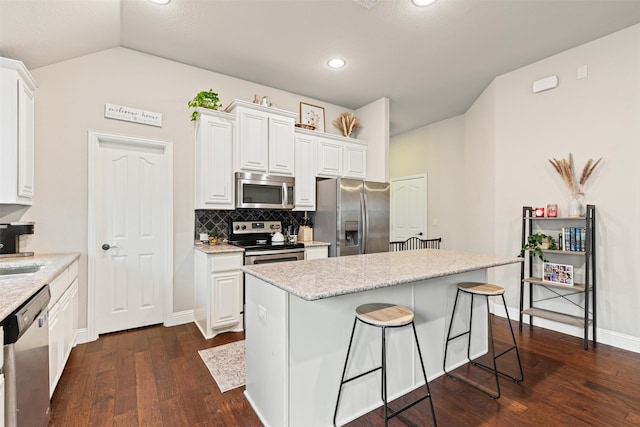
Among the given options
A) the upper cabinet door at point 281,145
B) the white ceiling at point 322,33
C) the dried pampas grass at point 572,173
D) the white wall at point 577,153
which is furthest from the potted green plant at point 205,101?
the dried pampas grass at point 572,173

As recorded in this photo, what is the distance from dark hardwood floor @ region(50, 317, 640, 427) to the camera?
74.9 inches

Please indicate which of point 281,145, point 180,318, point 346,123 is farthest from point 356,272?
point 346,123

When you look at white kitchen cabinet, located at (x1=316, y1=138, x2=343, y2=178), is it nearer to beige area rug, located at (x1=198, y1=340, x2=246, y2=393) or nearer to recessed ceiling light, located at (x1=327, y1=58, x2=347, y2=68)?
recessed ceiling light, located at (x1=327, y1=58, x2=347, y2=68)

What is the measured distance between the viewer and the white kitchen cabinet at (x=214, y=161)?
3.41 metres

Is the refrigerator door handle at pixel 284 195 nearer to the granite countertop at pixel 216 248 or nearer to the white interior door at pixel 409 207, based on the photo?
the granite countertop at pixel 216 248

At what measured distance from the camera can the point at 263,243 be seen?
3.71 metres

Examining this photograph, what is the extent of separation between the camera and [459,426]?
1847 mm

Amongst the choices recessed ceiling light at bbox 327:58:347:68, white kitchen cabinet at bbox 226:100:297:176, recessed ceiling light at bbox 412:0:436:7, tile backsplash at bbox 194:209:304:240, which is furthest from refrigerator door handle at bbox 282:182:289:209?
recessed ceiling light at bbox 412:0:436:7

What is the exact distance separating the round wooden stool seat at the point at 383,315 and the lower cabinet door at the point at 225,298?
5.88ft

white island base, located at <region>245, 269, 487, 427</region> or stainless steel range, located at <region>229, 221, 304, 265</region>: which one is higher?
stainless steel range, located at <region>229, 221, 304, 265</region>

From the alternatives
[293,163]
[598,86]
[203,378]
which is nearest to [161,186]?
[293,163]

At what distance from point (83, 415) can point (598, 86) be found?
17.0ft

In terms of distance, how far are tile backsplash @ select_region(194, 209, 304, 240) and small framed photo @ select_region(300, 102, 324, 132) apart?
4.66 ft

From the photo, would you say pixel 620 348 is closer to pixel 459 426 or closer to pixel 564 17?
pixel 459 426
